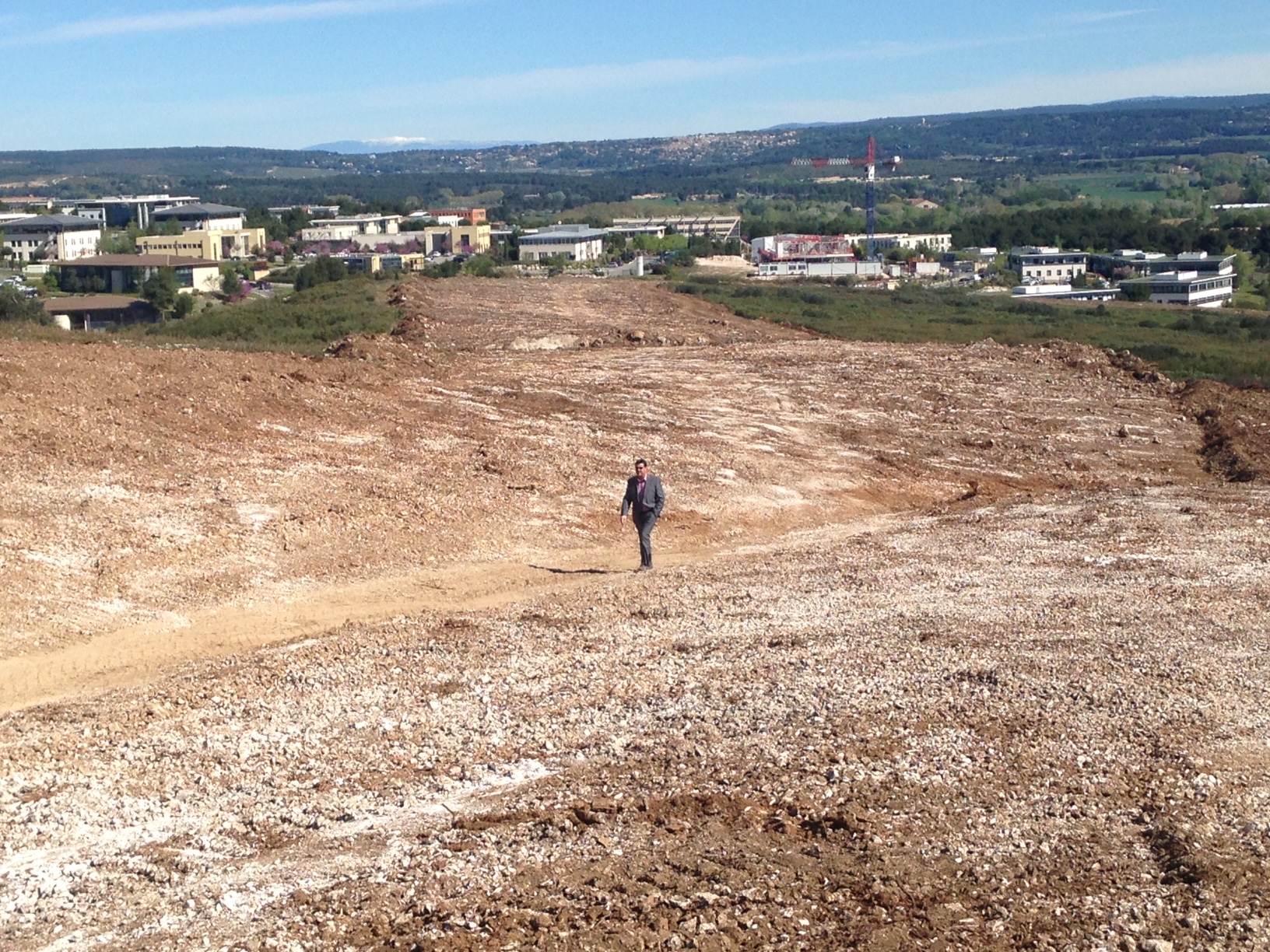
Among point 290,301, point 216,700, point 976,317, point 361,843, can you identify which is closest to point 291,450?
point 216,700

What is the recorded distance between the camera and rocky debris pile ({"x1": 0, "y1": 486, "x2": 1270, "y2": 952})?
24.7 feet

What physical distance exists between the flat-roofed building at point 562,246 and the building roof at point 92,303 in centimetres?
3905

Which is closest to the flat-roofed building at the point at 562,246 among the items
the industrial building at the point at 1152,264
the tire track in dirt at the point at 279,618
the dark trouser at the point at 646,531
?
the industrial building at the point at 1152,264

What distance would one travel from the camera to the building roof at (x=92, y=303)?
47.8m

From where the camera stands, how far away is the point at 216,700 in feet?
36.4

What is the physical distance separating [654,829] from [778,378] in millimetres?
21715

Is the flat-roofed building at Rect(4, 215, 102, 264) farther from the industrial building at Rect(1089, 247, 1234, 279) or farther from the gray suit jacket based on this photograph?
the gray suit jacket

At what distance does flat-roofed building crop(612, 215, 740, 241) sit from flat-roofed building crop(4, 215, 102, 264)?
4365cm

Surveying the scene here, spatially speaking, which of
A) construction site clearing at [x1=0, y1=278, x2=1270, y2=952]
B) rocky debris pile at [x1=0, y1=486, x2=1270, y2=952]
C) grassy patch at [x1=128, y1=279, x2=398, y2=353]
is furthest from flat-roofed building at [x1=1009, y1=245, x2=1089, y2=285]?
rocky debris pile at [x1=0, y1=486, x2=1270, y2=952]

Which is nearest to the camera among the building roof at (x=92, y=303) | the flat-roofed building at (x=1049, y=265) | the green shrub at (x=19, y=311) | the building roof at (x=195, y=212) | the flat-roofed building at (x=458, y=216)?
the green shrub at (x=19, y=311)

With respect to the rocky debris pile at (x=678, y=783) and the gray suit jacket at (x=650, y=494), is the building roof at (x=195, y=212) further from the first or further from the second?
the rocky debris pile at (x=678, y=783)

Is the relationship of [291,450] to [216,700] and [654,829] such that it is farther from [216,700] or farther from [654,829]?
[654,829]

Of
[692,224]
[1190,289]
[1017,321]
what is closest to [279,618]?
[1017,321]

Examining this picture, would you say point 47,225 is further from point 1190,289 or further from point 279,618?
point 279,618
